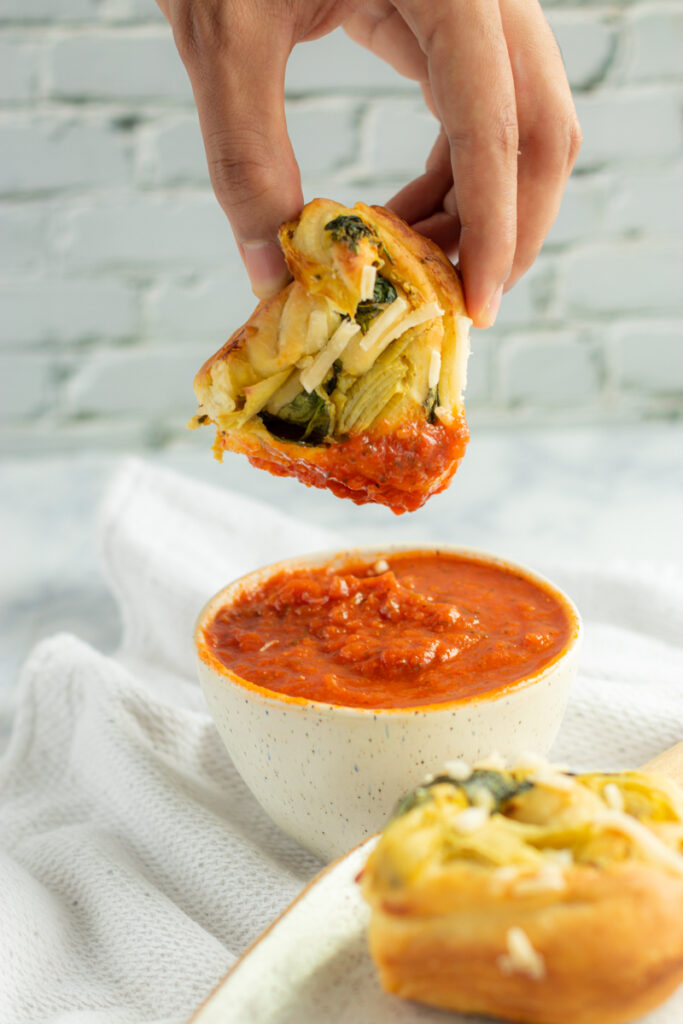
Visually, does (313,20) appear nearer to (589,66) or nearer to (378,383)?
(378,383)

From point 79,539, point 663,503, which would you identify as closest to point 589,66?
point 663,503

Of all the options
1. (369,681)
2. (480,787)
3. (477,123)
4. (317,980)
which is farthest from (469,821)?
(477,123)

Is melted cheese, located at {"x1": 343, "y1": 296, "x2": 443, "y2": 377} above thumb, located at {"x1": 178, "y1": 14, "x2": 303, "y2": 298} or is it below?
below

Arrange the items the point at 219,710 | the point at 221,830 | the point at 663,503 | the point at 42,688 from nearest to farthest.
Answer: the point at 219,710, the point at 221,830, the point at 42,688, the point at 663,503

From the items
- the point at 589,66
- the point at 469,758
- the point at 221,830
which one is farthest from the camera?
the point at 589,66

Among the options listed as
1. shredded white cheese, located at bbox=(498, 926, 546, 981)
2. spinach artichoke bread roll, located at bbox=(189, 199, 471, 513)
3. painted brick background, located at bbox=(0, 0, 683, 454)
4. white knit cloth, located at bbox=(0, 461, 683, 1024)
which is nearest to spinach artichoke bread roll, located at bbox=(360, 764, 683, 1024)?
shredded white cheese, located at bbox=(498, 926, 546, 981)

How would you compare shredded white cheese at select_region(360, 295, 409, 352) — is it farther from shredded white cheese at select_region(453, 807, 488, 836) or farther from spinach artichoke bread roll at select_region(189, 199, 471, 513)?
shredded white cheese at select_region(453, 807, 488, 836)

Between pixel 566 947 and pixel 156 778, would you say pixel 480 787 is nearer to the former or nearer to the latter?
pixel 566 947
